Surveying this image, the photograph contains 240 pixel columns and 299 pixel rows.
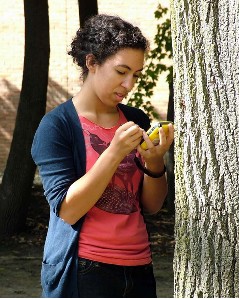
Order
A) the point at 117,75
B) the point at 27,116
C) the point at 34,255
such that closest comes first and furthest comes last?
the point at 117,75, the point at 34,255, the point at 27,116

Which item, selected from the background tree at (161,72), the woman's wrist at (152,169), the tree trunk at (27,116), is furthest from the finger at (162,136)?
the background tree at (161,72)

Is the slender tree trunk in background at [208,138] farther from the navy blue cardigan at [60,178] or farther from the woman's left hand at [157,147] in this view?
the navy blue cardigan at [60,178]

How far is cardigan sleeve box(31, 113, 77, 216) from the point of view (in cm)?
310

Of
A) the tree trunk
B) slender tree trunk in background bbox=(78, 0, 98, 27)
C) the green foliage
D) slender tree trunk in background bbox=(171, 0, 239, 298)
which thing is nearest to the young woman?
slender tree trunk in background bbox=(171, 0, 239, 298)

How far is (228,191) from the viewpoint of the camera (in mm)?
2939

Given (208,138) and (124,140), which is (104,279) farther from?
(208,138)

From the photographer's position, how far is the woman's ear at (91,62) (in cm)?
329

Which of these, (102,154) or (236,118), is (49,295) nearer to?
(102,154)

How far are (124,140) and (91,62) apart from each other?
1.37ft

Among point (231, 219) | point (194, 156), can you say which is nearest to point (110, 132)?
point (194, 156)

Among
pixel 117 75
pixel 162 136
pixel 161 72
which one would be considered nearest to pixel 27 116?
pixel 161 72

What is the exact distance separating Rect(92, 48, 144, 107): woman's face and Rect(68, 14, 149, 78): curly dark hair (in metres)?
0.03

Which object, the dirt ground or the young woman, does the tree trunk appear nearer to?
the dirt ground

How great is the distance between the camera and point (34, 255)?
932cm
